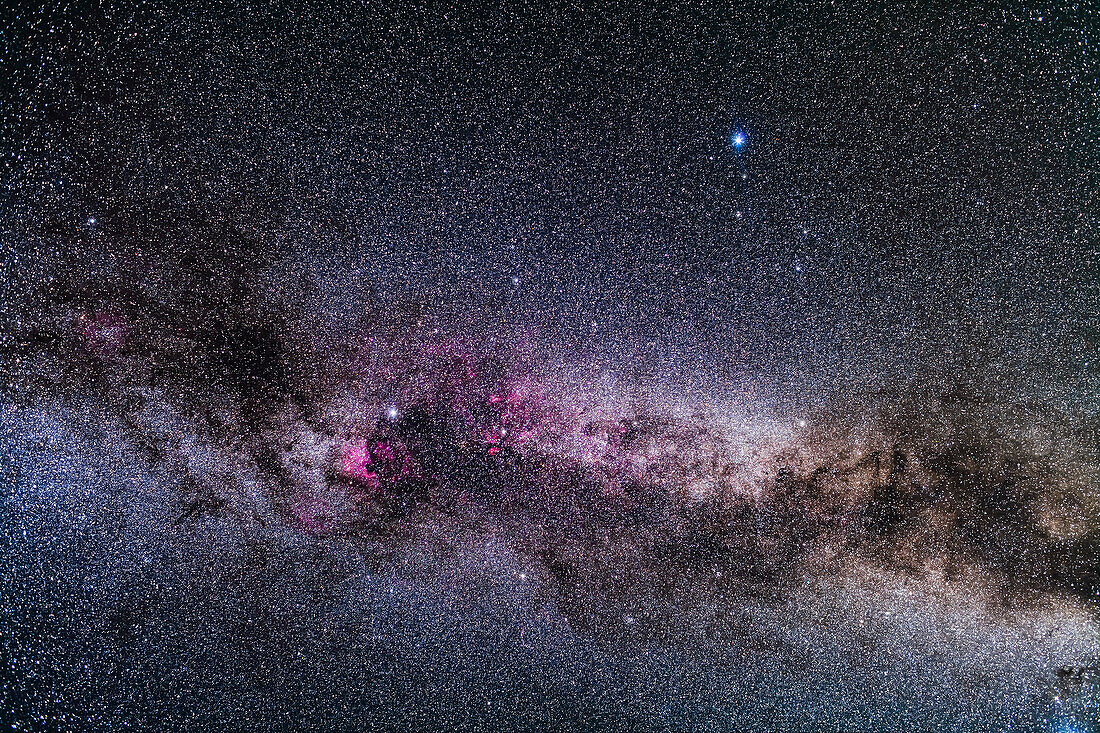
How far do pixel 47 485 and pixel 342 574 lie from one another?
178 centimetres

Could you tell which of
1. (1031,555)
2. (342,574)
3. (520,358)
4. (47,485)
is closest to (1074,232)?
(1031,555)

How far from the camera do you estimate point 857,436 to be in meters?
2.98

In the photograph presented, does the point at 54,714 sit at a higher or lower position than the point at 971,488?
lower

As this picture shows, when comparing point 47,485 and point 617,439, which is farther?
point 617,439

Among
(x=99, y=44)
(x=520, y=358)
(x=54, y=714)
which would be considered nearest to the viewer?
(x=99, y=44)

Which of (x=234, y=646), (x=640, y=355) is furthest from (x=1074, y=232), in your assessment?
(x=234, y=646)

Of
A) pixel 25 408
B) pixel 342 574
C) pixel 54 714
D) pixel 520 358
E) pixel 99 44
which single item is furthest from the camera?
pixel 342 574

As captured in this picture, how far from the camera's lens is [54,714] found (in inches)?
101

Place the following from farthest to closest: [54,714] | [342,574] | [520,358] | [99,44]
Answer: [342,574], [520,358], [54,714], [99,44]

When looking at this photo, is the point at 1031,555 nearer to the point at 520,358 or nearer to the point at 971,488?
the point at 971,488

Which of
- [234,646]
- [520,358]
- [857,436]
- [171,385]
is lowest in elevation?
[234,646]

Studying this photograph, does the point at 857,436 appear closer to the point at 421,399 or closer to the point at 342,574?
the point at 421,399

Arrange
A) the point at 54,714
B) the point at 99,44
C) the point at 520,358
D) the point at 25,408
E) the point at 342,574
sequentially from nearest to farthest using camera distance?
the point at 99,44 → the point at 25,408 → the point at 54,714 → the point at 520,358 → the point at 342,574

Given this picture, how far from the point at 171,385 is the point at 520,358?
2.21m
